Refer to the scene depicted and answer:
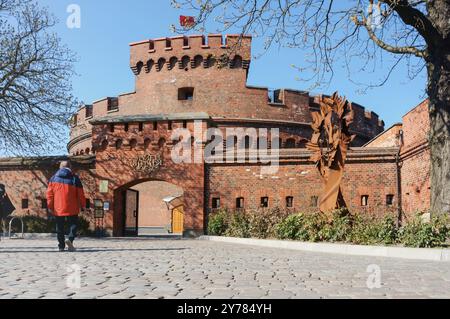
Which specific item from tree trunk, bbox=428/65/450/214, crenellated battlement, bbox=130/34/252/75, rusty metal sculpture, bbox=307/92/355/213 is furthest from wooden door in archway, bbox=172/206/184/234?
tree trunk, bbox=428/65/450/214

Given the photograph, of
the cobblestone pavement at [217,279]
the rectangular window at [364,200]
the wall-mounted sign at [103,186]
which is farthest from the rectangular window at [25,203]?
the cobblestone pavement at [217,279]

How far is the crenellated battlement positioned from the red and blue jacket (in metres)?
18.6

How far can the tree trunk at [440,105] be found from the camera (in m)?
10.6

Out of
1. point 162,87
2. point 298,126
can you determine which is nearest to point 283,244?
point 298,126

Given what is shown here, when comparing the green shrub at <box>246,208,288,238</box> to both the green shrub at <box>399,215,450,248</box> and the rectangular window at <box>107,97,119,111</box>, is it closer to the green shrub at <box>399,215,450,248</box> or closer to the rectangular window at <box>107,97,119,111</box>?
the green shrub at <box>399,215,450,248</box>

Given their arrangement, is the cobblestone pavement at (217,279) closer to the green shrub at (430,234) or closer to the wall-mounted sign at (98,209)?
the green shrub at (430,234)

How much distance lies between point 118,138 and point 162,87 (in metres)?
9.48

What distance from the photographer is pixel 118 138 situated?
2105 cm

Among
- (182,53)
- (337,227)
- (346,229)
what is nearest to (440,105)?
(346,229)

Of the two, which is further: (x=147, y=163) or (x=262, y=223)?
(x=147, y=163)

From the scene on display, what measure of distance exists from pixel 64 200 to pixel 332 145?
697 cm

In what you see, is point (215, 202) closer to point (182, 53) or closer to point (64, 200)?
point (64, 200)

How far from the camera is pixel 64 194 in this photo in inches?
401
